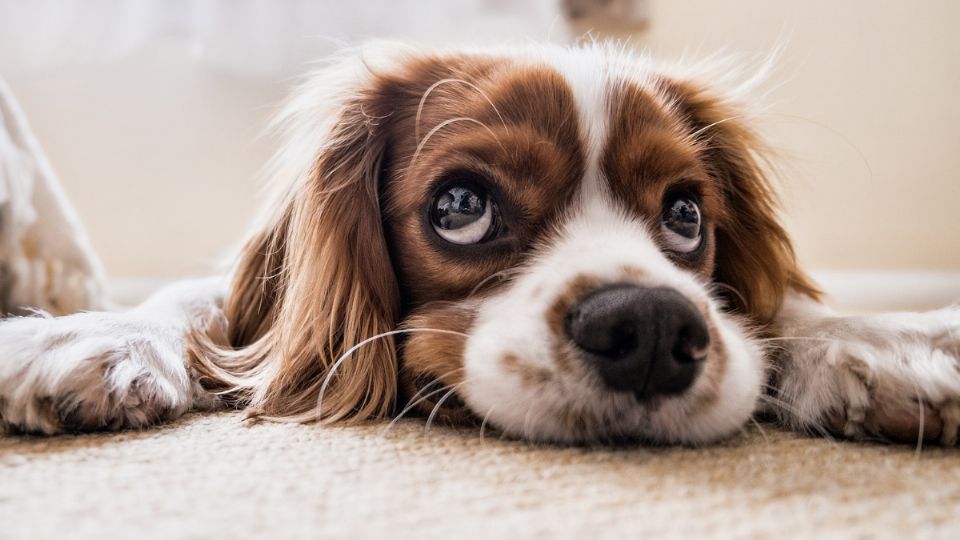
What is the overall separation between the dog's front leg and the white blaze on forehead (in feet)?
2.31

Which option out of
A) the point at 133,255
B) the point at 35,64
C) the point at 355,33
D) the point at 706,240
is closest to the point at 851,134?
the point at 355,33

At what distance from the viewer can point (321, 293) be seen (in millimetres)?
1378

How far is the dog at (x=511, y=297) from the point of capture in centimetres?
105

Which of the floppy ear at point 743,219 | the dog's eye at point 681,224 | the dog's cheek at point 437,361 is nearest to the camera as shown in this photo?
the dog's cheek at point 437,361

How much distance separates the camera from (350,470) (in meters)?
0.93

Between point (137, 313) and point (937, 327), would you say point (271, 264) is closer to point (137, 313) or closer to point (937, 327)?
point (137, 313)

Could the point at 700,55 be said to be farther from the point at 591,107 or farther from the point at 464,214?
the point at 464,214

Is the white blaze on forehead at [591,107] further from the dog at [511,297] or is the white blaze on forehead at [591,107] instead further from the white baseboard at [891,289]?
the white baseboard at [891,289]

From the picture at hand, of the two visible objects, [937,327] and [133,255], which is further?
[133,255]

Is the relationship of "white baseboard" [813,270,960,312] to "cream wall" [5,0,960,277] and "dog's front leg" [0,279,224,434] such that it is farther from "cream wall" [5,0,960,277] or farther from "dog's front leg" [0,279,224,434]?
"dog's front leg" [0,279,224,434]

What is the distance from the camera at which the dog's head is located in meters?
1.04

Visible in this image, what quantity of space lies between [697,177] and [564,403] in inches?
23.6

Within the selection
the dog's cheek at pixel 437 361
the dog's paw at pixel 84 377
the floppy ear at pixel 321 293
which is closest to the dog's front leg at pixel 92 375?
the dog's paw at pixel 84 377

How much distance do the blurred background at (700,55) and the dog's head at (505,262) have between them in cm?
203
